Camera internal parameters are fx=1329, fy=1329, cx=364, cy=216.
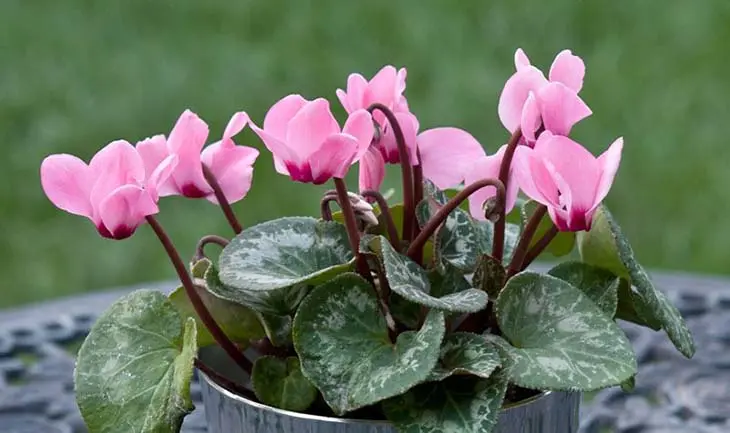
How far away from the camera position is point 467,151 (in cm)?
77

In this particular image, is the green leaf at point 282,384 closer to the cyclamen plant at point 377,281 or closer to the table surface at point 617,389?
the cyclamen plant at point 377,281

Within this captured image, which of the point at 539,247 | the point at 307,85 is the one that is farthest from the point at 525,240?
the point at 307,85

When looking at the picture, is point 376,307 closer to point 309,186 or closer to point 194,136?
point 194,136

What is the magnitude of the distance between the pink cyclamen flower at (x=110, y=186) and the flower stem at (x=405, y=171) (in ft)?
0.38

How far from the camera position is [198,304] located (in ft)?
2.42

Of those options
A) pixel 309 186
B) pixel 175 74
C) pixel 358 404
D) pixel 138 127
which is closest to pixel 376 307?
pixel 358 404

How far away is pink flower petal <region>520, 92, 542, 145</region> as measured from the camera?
0.69 meters

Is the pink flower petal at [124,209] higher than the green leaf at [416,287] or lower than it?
higher

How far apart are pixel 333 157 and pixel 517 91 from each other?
0.12m

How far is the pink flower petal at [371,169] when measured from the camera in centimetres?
77

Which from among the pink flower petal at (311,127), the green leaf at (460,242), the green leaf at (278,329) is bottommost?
the green leaf at (278,329)

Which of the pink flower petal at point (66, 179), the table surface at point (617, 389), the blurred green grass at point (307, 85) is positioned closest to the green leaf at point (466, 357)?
the pink flower petal at point (66, 179)

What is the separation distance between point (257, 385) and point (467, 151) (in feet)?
0.60

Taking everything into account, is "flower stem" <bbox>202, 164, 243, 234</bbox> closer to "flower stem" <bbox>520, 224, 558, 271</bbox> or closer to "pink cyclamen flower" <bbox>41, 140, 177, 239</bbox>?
"pink cyclamen flower" <bbox>41, 140, 177, 239</bbox>
